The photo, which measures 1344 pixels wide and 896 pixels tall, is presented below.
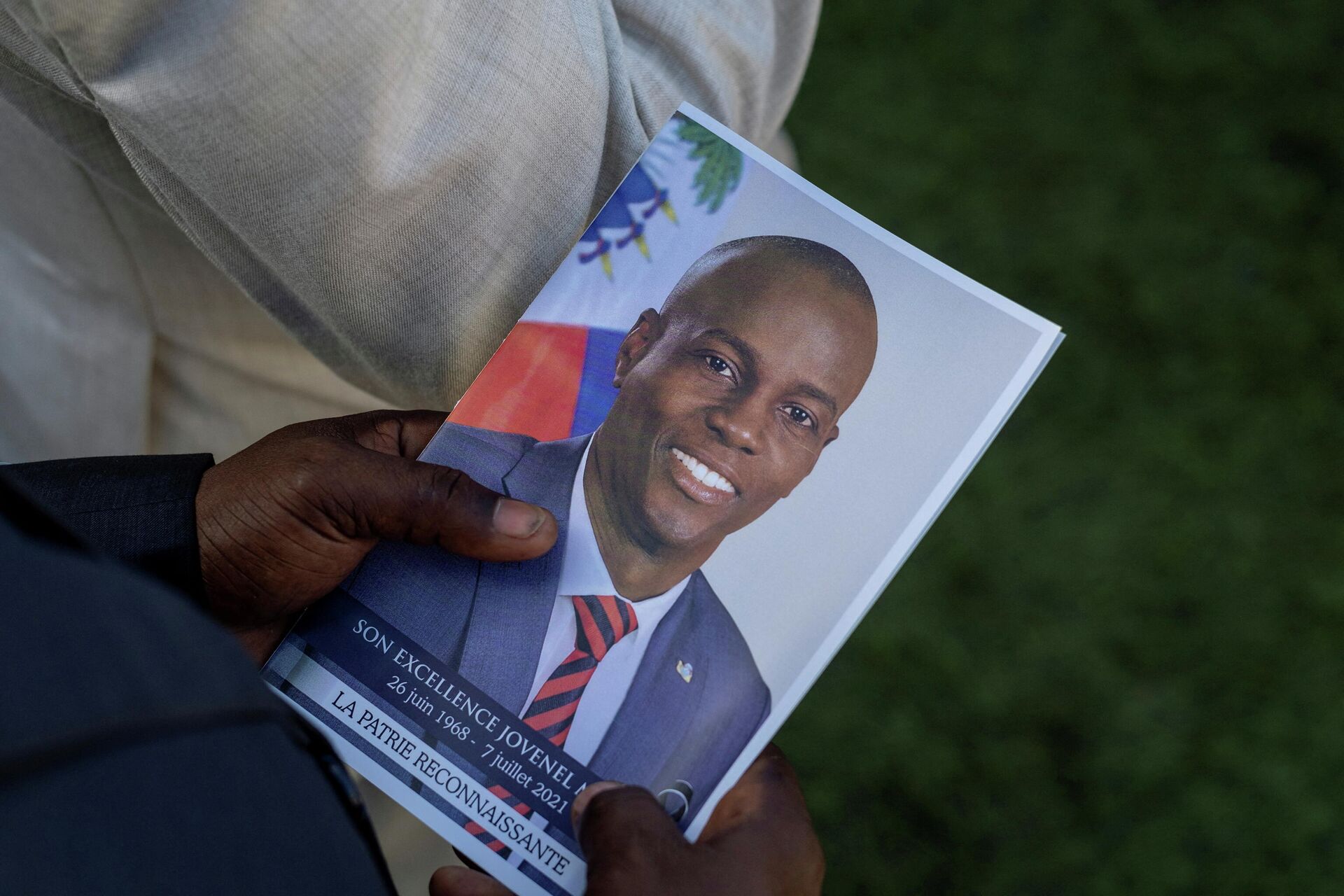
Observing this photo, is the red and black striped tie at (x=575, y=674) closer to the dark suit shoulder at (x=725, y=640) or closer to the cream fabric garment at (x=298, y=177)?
the dark suit shoulder at (x=725, y=640)

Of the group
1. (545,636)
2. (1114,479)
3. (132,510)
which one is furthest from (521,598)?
(1114,479)

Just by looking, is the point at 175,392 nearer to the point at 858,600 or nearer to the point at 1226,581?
the point at 858,600

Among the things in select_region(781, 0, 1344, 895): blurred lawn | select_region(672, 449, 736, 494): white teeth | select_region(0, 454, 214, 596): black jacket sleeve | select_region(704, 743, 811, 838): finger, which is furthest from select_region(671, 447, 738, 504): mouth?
select_region(781, 0, 1344, 895): blurred lawn

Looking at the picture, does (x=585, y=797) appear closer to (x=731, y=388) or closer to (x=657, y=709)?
(x=657, y=709)

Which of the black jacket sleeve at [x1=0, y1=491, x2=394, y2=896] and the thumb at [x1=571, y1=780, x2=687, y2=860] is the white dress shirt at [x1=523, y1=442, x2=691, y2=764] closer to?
the thumb at [x1=571, y1=780, x2=687, y2=860]

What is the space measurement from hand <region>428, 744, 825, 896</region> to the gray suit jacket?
21 mm

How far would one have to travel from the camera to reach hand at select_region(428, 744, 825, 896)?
1.68 ft

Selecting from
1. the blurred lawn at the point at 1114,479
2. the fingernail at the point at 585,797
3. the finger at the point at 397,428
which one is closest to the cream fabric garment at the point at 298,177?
the finger at the point at 397,428

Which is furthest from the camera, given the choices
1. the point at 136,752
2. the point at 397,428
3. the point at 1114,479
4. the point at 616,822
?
the point at 1114,479

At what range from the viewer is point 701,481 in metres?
0.57

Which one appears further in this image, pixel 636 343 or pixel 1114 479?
pixel 1114 479

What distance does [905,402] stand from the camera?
573 mm

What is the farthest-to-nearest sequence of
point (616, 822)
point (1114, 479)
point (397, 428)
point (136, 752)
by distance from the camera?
point (1114, 479) → point (397, 428) → point (616, 822) → point (136, 752)

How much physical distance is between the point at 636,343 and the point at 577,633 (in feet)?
0.58
